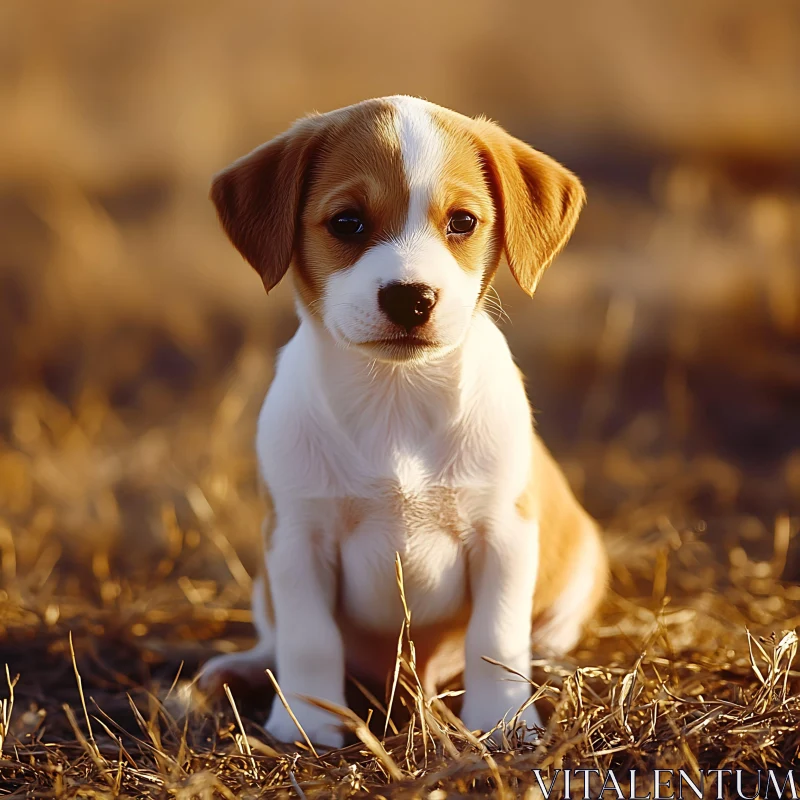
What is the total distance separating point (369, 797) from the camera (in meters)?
2.58

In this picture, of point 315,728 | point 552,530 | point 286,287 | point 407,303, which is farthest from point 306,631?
point 286,287

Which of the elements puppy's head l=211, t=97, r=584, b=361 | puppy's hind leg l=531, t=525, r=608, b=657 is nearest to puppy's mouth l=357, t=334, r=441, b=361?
puppy's head l=211, t=97, r=584, b=361

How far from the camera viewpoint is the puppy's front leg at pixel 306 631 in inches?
126

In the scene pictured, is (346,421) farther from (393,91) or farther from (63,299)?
(393,91)

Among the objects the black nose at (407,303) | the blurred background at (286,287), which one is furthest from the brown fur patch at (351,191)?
the blurred background at (286,287)

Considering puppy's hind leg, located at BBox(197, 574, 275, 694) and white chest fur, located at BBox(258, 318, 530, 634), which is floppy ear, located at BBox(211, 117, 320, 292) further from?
puppy's hind leg, located at BBox(197, 574, 275, 694)

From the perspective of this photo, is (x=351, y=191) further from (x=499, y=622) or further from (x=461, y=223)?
(x=499, y=622)

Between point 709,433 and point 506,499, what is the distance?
3.97 meters

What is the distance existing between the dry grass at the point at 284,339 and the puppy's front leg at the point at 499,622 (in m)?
0.13

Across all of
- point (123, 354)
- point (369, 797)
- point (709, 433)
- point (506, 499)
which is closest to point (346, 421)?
point (506, 499)

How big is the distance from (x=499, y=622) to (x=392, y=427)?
26.4 inches

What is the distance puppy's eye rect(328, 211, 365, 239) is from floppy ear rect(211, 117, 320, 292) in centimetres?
14

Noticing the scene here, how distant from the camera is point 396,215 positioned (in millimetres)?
2963

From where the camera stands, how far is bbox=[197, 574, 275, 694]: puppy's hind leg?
3.59m
